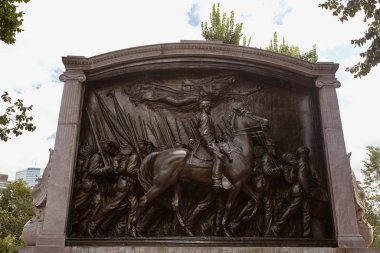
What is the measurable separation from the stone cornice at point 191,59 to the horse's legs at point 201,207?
3.77m

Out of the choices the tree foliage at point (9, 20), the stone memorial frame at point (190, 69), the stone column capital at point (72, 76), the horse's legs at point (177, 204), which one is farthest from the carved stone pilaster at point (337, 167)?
the tree foliage at point (9, 20)

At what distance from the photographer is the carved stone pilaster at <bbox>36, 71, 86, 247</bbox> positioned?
8203 millimetres

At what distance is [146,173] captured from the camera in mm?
8922

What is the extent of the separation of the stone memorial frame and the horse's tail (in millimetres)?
1382

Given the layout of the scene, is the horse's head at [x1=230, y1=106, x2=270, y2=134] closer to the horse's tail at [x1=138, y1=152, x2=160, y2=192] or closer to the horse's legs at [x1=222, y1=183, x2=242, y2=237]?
the horse's legs at [x1=222, y1=183, x2=242, y2=237]

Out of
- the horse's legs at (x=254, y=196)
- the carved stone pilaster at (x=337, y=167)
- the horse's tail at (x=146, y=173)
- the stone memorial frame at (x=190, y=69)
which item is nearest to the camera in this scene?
the stone memorial frame at (x=190, y=69)

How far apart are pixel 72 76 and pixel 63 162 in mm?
2374

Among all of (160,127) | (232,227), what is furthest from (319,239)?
(160,127)

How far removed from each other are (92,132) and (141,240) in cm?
329

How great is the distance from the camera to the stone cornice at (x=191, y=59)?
9805 mm

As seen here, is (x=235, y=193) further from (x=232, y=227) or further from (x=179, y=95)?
(x=179, y=95)

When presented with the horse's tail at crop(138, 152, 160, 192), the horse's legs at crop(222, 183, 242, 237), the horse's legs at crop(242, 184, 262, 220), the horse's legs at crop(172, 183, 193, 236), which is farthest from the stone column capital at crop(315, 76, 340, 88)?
the horse's tail at crop(138, 152, 160, 192)

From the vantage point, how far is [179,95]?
1014cm

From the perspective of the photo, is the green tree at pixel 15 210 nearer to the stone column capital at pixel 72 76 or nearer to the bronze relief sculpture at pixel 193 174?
the bronze relief sculpture at pixel 193 174
